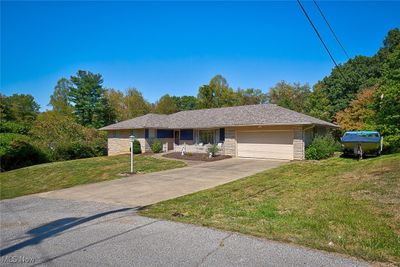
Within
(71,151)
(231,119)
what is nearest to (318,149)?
(231,119)

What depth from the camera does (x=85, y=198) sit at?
948cm

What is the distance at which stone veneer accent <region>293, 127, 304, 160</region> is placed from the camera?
18.5 m

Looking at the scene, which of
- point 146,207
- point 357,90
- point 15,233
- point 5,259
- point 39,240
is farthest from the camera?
point 357,90

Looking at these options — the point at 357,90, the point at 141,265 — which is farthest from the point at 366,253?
the point at 357,90

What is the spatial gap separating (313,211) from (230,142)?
51.6ft

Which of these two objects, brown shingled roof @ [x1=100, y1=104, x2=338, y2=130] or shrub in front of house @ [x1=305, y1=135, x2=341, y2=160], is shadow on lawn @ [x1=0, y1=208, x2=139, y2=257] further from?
brown shingled roof @ [x1=100, y1=104, x2=338, y2=130]

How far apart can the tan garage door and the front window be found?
10.4 feet

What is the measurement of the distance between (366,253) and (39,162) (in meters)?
28.6

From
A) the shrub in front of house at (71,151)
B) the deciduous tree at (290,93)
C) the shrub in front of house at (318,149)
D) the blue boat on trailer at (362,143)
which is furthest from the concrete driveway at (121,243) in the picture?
the deciduous tree at (290,93)

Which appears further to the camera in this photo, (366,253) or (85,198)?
(85,198)

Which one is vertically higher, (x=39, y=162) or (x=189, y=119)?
(x=189, y=119)

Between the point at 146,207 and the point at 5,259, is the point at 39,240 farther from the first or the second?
the point at 146,207

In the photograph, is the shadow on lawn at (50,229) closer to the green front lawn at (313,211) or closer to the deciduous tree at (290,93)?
the green front lawn at (313,211)

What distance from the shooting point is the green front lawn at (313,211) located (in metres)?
4.67
